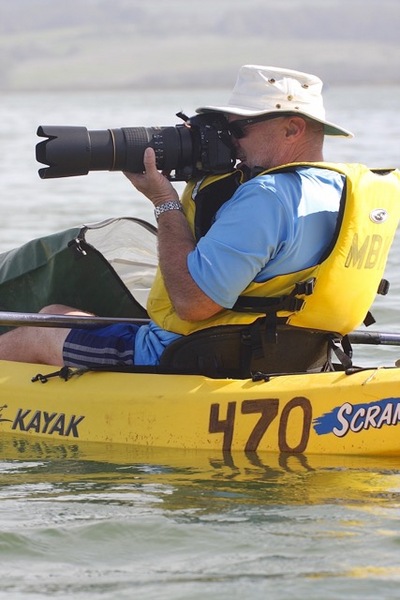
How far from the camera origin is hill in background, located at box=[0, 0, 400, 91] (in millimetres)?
106250

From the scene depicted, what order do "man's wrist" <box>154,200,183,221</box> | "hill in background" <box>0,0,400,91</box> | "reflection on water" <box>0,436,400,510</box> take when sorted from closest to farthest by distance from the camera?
"reflection on water" <box>0,436,400,510</box> → "man's wrist" <box>154,200,183,221</box> → "hill in background" <box>0,0,400,91</box>

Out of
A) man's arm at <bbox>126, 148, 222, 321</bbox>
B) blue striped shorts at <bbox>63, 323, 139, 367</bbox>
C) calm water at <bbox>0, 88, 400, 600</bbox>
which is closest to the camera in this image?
calm water at <bbox>0, 88, 400, 600</bbox>

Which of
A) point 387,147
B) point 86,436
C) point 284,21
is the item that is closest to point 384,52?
point 284,21

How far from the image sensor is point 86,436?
14.7ft

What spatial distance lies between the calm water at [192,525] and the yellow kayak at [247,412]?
2.1 inches

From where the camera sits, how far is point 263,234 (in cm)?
395

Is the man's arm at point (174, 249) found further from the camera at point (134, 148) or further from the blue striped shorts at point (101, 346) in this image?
the blue striped shorts at point (101, 346)

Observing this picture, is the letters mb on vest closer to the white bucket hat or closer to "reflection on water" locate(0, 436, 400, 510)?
the white bucket hat

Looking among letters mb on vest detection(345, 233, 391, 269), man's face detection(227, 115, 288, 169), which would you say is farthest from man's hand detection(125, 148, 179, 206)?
letters mb on vest detection(345, 233, 391, 269)

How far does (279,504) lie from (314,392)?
21.7 inches

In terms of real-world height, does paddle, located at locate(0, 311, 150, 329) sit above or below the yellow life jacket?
below

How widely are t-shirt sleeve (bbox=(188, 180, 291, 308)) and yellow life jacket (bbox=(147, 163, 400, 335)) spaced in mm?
117

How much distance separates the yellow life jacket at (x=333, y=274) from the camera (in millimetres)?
4102

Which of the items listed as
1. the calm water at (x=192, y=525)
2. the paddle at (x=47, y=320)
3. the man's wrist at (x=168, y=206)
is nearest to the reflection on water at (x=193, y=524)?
the calm water at (x=192, y=525)
